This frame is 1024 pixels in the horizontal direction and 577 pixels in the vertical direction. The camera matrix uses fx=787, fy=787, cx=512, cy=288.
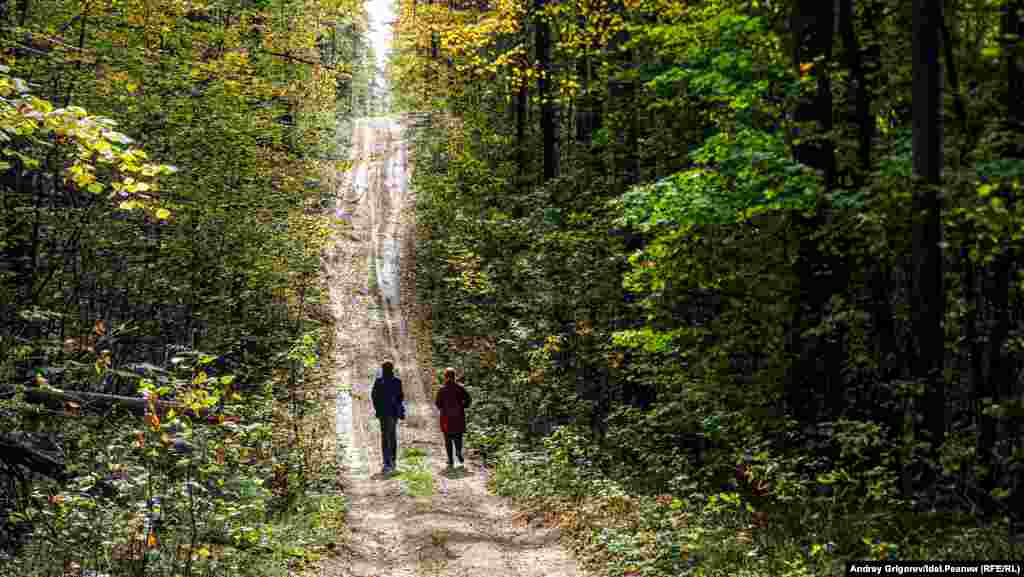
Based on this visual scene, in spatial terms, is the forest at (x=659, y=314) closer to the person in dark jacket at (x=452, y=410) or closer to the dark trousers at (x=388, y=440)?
the person in dark jacket at (x=452, y=410)

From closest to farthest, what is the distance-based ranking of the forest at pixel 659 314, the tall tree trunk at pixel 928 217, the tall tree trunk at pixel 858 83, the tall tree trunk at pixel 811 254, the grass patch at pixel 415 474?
the forest at pixel 659 314 → the tall tree trunk at pixel 928 217 → the tall tree trunk at pixel 858 83 → the tall tree trunk at pixel 811 254 → the grass patch at pixel 415 474

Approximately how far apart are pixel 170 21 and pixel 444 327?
15.6m

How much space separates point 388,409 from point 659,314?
21.0ft

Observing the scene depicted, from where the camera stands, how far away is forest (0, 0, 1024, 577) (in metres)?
7.96

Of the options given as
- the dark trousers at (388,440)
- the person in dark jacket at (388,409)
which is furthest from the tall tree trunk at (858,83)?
the dark trousers at (388,440)

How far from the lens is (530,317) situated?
20.6 meters

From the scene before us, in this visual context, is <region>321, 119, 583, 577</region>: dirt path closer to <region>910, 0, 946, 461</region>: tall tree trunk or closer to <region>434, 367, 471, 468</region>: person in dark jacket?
<region>434, 367, 471, 468</region>: person in dark jacket

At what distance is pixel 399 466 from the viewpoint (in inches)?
653

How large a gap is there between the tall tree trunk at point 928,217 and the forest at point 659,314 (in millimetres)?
33

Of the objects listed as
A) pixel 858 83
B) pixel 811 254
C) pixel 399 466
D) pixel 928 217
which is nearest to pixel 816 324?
pixel 811 254

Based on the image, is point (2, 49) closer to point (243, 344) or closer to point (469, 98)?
point (243, 344)

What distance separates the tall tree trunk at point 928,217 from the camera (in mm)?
8156

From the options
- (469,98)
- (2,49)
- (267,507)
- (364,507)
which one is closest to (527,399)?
(364,507)

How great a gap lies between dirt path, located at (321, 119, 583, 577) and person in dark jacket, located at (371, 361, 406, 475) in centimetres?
44
